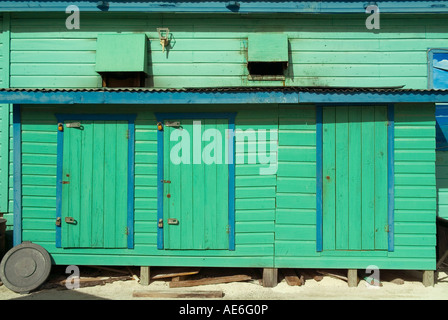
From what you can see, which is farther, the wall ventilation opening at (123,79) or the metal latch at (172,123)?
the wall ventilation opening at (123,79)

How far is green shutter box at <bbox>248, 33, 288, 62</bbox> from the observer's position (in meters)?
6.41

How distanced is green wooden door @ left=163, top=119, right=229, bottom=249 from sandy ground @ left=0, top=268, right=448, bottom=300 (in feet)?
2.34

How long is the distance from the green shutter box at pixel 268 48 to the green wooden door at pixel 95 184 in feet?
9.63

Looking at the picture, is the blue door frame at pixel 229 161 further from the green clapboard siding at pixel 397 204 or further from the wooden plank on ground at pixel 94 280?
the wooden plank on ground at pixel 94 280

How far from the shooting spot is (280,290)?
4918 millimetres

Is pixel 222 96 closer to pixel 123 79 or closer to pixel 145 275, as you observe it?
pixel 123 79

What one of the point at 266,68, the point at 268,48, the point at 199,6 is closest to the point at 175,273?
the point at 266,68

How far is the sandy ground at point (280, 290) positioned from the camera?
4.69 metres

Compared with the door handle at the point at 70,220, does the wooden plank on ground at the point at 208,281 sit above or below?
below

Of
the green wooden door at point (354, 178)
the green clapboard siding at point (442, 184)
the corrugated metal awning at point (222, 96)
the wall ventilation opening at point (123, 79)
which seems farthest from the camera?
the wall ventilation opening at point (123, 79)

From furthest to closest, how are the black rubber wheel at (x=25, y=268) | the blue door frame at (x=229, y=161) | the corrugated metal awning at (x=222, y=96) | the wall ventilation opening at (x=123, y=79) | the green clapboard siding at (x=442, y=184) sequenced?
the wall ventilation opening at (x=123, y=79)
the green clapboard siding at (x=442, y=184)
the blue door frame at (x=229, y=161)
the black rubber wheel at (x=25, y=268)
the corrugated metal awning at (x=222, y=96)

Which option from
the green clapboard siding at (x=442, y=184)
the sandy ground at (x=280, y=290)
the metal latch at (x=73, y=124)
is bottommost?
the sandy ground at (x=280, y=290)

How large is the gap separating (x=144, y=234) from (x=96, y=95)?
223 centimetres

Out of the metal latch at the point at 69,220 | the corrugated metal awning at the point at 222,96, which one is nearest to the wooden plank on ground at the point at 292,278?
the corrugated metal awning at the point at 222,96
